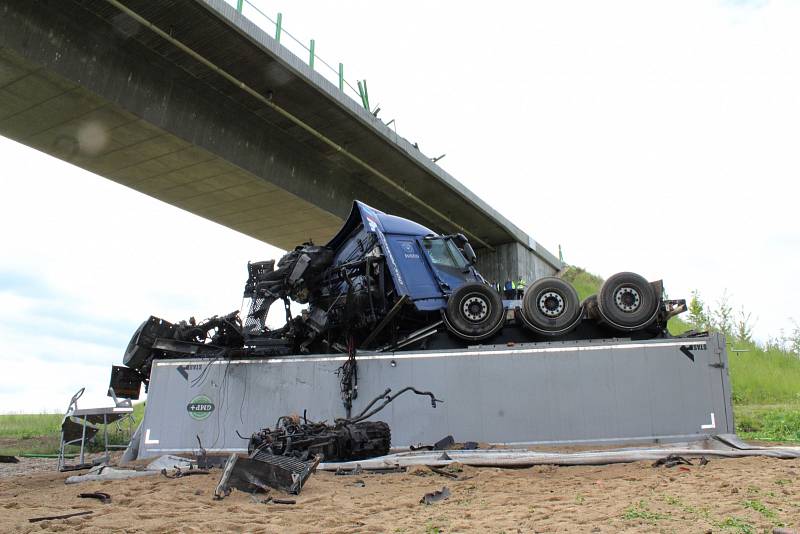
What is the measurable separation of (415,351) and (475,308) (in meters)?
1.24

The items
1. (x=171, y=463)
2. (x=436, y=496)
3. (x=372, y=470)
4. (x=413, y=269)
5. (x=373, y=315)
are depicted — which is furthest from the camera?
(x=413, y=269)

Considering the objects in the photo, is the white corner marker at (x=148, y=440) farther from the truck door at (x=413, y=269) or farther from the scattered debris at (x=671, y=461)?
the scattered debris at (x=671, y=461)

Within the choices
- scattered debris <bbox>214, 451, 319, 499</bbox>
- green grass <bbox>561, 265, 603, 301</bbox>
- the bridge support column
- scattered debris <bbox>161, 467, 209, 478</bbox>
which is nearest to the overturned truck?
scattered debris <bbox>161, 467, 209, 478</bbox>

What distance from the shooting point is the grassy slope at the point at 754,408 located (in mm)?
13930

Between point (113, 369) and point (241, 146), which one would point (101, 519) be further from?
point (241, 146)

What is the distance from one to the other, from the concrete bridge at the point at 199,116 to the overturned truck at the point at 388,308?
5.29 metres

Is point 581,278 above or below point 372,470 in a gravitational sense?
above

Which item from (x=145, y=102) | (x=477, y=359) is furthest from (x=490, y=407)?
(x=145, y=102)

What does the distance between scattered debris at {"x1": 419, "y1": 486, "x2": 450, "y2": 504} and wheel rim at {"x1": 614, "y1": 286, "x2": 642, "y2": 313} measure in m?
4.94

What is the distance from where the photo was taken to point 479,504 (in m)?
5.70

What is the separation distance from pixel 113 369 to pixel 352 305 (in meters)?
5.41

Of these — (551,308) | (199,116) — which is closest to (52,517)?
(551,308)

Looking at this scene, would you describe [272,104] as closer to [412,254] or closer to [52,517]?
[412,254]

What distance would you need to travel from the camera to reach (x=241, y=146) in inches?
661
